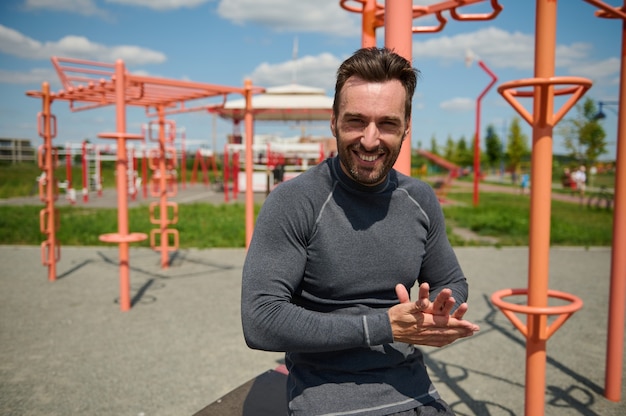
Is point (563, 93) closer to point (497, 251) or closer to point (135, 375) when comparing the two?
point (135, 375)

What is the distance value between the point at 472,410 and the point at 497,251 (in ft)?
20.3

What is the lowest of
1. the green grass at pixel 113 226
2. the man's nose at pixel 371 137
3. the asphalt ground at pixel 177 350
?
the asphalt ground at pixel 177 350

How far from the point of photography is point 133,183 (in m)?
21.2

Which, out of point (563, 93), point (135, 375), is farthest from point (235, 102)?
point (563, 93)

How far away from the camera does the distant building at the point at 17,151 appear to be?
36634 millimetres

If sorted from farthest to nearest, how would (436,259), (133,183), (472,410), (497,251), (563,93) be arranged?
1. (133,183)
2. (497,251)
3. (472,410)
4. (563,93)
5. (436,259)

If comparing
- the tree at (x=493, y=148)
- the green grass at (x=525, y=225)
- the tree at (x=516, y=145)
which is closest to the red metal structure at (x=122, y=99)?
the green grass at (x=525, y=225)

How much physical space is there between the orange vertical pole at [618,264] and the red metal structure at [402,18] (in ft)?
3.56

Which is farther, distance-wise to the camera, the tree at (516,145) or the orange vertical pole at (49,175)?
the tree at (516,145)

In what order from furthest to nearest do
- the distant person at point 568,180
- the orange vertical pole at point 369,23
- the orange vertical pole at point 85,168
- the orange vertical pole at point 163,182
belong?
the distant person at point 568,180 < the orange vertical pole at point 85,168 < the orange vertical pole at point 163,182 < the orange vertical pole at point 369,23

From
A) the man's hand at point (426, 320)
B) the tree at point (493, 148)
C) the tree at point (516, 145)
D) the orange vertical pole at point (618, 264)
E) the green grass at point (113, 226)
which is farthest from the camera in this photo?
the tree at point (493, 148)

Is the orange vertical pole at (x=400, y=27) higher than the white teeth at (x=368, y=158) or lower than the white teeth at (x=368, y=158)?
higher

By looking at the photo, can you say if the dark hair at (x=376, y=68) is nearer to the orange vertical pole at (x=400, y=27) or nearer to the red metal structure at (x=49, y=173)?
the orange vertical pole at (x=400, y=27)

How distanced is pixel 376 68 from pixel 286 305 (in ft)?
2.49
